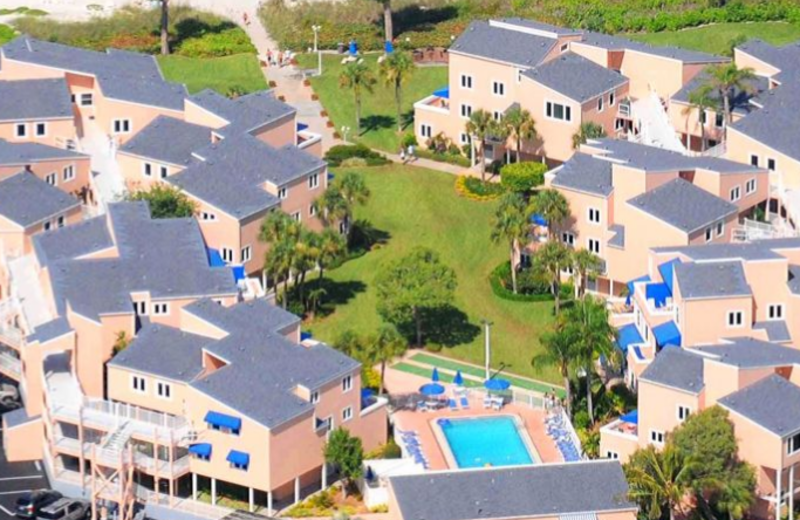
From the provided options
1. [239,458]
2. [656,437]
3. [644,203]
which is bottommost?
[656,437]

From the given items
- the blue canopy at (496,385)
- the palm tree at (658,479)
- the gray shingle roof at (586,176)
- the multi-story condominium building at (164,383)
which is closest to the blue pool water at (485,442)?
the blue canopy at (496,385)

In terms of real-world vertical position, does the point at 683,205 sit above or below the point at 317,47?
above

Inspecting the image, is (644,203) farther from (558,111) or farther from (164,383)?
(164,383)

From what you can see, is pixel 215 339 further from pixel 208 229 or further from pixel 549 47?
pixel 549 47

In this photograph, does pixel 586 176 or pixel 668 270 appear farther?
pixel 586 176

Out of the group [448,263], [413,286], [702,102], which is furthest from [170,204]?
[702,102]

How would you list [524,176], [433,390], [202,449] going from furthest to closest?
[524,176]
[433,390]
[202,449]

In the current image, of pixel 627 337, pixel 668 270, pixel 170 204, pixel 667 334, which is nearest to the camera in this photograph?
pixel 667 334

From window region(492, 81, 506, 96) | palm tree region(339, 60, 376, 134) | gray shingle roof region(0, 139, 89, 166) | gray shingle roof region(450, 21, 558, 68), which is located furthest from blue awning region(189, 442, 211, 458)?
palm tree region(339, 60, 376, 134)
